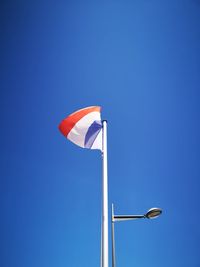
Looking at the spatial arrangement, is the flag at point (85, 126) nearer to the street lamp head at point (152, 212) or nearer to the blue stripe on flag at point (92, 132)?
the blue stripe on flag at point (92, 132)

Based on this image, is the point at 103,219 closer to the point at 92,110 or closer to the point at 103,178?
the point at 103,178

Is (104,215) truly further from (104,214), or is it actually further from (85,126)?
(85,126)

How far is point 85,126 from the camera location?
7441 mm

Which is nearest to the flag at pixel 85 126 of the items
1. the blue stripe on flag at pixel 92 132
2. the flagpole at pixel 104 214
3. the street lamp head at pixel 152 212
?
the blue stripe on flag at pixel 92 132

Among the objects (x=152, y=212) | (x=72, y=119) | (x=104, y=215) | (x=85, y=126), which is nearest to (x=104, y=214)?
(x=104, y=215)

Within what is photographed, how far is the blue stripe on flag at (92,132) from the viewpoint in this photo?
24.3 ft

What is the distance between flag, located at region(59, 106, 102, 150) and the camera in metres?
7.43

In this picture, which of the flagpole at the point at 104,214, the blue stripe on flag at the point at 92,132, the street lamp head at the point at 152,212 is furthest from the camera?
the blue stripe on flag at the point at 92,132

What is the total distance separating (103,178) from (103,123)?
1.69m

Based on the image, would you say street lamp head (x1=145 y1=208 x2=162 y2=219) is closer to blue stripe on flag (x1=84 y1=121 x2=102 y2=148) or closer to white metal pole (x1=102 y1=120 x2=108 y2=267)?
white metal pole (x1=102 y1=120 x2=108 y2=267)

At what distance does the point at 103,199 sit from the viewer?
5738 mm

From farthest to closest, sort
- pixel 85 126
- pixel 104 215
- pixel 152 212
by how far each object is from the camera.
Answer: pixel 85 126 < pixel 152 212 < pixel 104 215

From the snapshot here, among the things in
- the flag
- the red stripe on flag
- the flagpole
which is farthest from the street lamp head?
the red stripe on flag

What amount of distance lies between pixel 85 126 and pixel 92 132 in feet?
0.90
